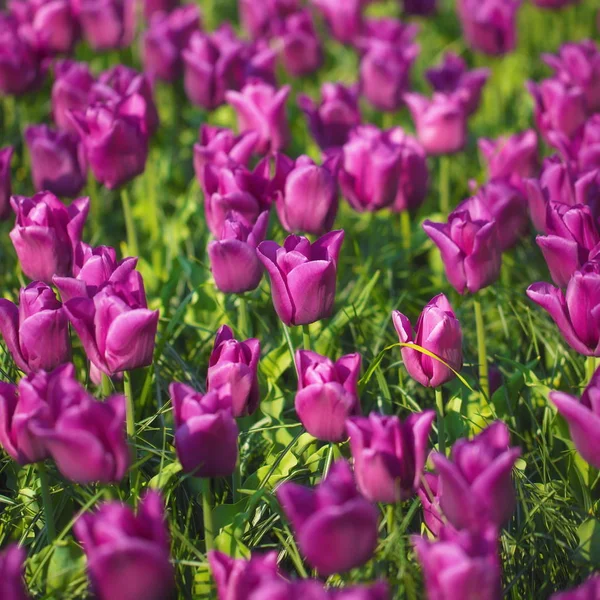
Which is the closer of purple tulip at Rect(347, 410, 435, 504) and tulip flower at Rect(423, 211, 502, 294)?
purple tulip at Rect(347, 410, 435, 504)

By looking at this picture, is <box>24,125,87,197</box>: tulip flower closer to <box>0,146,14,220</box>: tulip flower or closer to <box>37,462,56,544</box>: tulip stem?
<box>0,146,14,220</box>: tulip flower

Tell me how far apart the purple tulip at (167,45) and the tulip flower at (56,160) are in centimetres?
112

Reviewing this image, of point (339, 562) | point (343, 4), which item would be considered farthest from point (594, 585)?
point (343, 4)

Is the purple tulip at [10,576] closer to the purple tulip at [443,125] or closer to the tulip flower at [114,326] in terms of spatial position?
the tulip flower at [114,326]

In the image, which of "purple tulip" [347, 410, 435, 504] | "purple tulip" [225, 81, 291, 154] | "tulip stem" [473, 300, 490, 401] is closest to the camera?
"purple tulip" [347, 410, 435, 504]

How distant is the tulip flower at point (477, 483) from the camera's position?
1.63 metres

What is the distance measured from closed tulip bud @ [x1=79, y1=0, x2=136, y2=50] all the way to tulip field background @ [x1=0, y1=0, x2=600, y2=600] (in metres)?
0.34

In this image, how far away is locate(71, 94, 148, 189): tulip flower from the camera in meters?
2.93

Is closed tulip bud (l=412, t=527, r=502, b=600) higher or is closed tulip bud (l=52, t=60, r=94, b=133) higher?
closed tulip bud (l=412, t=527, r=502, b=600)

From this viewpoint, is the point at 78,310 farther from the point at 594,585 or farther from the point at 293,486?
the point at 594,585

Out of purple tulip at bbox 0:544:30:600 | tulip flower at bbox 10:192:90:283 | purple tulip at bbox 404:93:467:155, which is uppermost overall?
purple tulip at bbox 0:544:30:600

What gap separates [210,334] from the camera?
109 inches

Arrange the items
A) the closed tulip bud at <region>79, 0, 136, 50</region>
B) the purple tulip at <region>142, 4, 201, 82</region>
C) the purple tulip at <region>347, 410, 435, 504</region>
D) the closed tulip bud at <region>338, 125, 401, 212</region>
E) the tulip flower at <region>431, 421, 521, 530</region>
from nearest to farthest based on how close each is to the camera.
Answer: the tulip flower at <region>431, 421, 521, 530</region> → the purple tulip at <region>347, 410, 435, 504</region> → the closed tulip bud at <region>338, 125, 401, 212</region> → the purple tulip at <region>142, 4, 201, 82</region> → the closed tulip bud at <region>79, 0, 136, 50</region>

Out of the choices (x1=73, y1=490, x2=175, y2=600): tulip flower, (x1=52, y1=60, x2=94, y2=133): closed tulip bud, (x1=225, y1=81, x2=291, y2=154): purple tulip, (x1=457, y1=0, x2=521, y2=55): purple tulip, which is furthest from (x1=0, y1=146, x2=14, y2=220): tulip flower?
(x1=457, y1=0, x2=521, y2=55): purple tulip
